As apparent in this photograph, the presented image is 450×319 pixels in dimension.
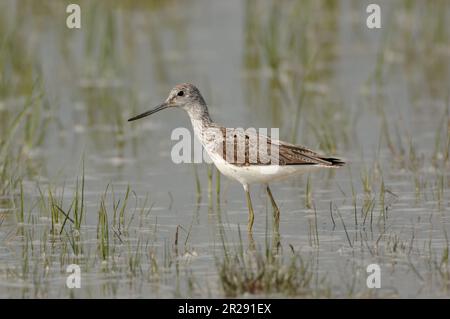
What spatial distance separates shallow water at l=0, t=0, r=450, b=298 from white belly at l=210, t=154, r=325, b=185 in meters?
0.49

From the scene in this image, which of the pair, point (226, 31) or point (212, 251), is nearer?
point (212, 251)

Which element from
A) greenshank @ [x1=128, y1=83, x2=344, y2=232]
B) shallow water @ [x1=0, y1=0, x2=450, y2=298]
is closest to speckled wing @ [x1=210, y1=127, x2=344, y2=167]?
greenshank @ [x1=128, y1=83, x2=344, y2=232]

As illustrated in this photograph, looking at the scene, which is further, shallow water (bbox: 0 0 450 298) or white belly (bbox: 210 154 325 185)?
white belly (bbox: 210 154 325 185)

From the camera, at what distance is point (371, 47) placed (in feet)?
62.5

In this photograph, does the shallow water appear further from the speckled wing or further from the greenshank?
the speckled wing

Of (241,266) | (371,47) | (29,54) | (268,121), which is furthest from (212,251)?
(371,47)

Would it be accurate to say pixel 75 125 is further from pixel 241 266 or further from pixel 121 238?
pixel 241 266

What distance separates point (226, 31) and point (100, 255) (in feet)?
38.8

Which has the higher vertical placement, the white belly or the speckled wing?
the speckled wing

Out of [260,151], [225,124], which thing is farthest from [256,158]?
[225,124]

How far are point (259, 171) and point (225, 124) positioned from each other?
14.8ft

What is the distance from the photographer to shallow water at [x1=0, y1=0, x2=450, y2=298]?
9039mm

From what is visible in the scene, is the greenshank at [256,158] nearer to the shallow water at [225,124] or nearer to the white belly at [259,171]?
the white belly at [259,171]

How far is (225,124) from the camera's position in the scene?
1489 cm
